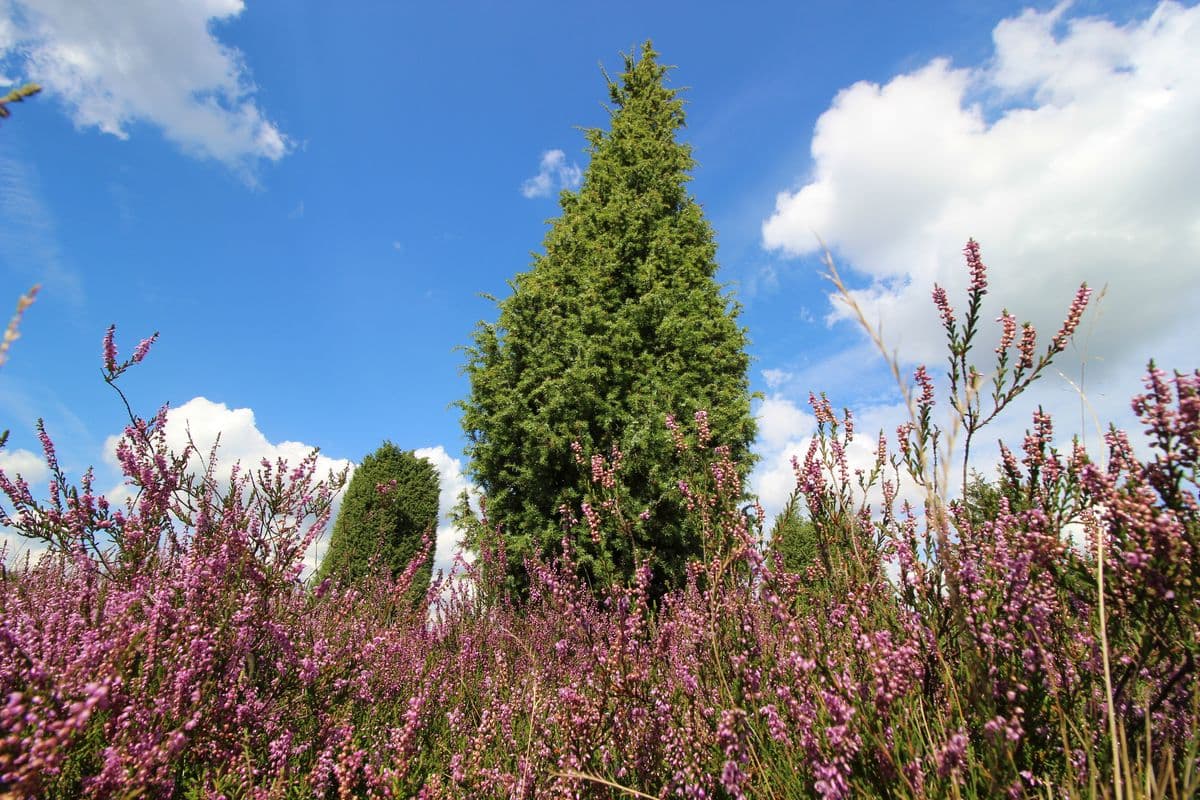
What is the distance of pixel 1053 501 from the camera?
183 centimetres

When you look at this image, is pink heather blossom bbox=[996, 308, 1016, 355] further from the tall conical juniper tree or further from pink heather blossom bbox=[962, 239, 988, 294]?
the tall conical juniper tree

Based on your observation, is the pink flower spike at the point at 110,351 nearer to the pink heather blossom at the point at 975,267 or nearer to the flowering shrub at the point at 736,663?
the flowering shrub at the point at 736,663

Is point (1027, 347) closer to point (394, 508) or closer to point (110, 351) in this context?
point (110, 351)

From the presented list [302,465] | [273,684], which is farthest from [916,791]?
[302,465]

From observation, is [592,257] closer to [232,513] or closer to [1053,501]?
[232,513]

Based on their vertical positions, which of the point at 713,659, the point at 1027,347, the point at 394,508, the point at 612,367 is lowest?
the point at 713,659

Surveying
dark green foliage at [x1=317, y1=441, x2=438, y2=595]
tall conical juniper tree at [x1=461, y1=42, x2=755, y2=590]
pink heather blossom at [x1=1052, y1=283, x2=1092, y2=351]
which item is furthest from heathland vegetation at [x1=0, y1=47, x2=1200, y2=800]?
dark green foliage at [x1=317, y1=441, x2=438, y2=595]

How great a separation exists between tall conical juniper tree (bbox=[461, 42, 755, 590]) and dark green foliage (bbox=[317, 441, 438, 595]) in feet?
12.4

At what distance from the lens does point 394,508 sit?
1177cm

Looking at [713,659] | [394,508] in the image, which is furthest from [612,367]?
[713,659]

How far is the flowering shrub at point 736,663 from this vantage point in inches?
54.2

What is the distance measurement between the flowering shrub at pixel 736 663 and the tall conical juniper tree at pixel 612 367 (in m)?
4.29

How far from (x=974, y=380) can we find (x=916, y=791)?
1.03m

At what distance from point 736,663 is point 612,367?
22.4 ft
